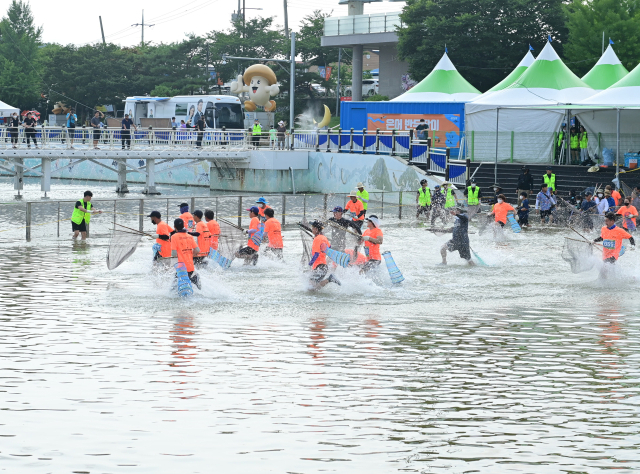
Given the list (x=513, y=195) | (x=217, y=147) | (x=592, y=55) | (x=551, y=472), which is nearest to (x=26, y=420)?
(x=551, y=472)

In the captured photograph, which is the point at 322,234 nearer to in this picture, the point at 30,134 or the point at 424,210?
the point at 424,210

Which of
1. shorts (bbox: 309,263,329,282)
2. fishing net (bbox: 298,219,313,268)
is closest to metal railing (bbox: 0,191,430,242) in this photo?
fishing net (bbox: 298,219,313,268)

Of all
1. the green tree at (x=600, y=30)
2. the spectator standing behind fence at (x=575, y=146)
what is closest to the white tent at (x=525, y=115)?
the spectator standing behind fence at (x=575, y=146)

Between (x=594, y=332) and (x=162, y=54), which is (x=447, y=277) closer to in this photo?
(x=594, y=332)

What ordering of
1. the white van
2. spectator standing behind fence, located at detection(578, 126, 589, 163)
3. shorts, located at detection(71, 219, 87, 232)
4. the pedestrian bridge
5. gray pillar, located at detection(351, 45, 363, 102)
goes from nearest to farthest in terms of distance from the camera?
shorts, located at detection(71, 219, 87, 232)
spectator standing behind fence, located at detection(578, 126, 589, 163)
the pedestrian bridge
the white van
gray pillar, located at detection(351, 45, 363, 102)

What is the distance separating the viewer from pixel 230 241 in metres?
20.5

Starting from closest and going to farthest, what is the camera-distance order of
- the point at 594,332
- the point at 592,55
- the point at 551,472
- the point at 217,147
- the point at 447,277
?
the point at 551,472
the point at 594,332
the point at 447,277
the point at 217,147
the point at 592,55

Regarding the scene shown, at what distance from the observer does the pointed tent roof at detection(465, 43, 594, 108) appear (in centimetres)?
3722

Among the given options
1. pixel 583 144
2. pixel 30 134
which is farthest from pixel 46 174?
pixel 583 144

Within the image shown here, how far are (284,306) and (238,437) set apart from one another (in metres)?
7.17

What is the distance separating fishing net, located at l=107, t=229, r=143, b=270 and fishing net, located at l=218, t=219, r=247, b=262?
1.77 m

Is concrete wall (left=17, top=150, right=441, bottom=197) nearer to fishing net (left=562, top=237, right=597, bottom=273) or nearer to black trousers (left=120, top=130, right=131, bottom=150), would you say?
black trousers (left=120, top=130, right=131, bottom=150)

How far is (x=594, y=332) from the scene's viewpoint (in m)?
13.7

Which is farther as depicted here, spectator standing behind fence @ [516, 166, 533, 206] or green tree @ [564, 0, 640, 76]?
green tree @ [564, 0, 640, 76]
